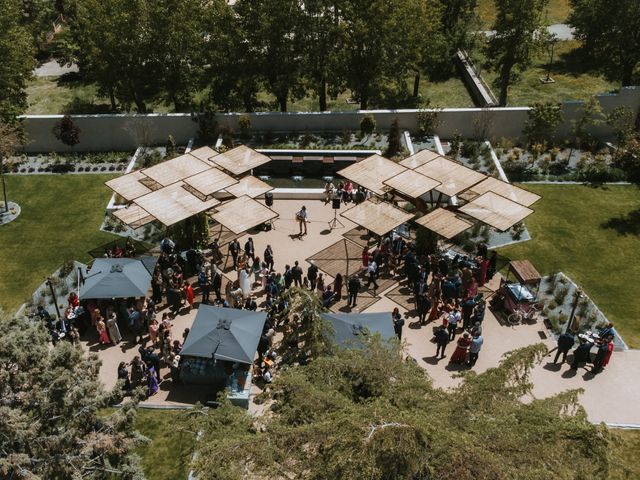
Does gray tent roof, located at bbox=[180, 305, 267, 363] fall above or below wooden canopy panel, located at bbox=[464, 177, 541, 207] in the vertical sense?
below

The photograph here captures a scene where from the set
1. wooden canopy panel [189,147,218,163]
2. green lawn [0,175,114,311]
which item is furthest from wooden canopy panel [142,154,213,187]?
green lawn [0,175,114,311]

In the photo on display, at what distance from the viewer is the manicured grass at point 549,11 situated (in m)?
47.7

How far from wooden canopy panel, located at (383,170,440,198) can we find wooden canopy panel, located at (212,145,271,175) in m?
5.87

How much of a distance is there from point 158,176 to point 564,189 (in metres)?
18.7

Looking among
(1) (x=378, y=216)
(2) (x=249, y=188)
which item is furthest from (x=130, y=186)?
(1) (x=378, y=216)

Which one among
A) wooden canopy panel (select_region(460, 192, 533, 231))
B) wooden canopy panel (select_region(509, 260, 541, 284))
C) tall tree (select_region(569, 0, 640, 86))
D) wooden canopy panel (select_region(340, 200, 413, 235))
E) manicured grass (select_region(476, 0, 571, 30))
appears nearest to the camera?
wooden canopy panel (select_region(509, 260, 541, 284))

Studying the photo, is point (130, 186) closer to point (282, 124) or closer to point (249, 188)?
point (249, 188)

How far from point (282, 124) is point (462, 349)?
18.2m

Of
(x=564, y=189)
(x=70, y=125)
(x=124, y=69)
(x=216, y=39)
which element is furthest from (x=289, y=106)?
(x=564, y=189)

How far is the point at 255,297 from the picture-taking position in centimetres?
2244

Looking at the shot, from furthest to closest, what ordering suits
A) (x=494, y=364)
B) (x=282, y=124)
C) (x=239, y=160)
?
(x=282, y=124) < (x=239, y=160) < (x=494, y=364)

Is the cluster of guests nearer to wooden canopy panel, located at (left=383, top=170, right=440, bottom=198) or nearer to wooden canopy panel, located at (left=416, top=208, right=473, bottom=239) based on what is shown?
wooden canopy panel, located at (left=416, top=208, right=473, bottom=239)

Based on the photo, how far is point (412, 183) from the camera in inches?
964

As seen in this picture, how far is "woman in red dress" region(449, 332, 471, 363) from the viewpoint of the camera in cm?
1897
